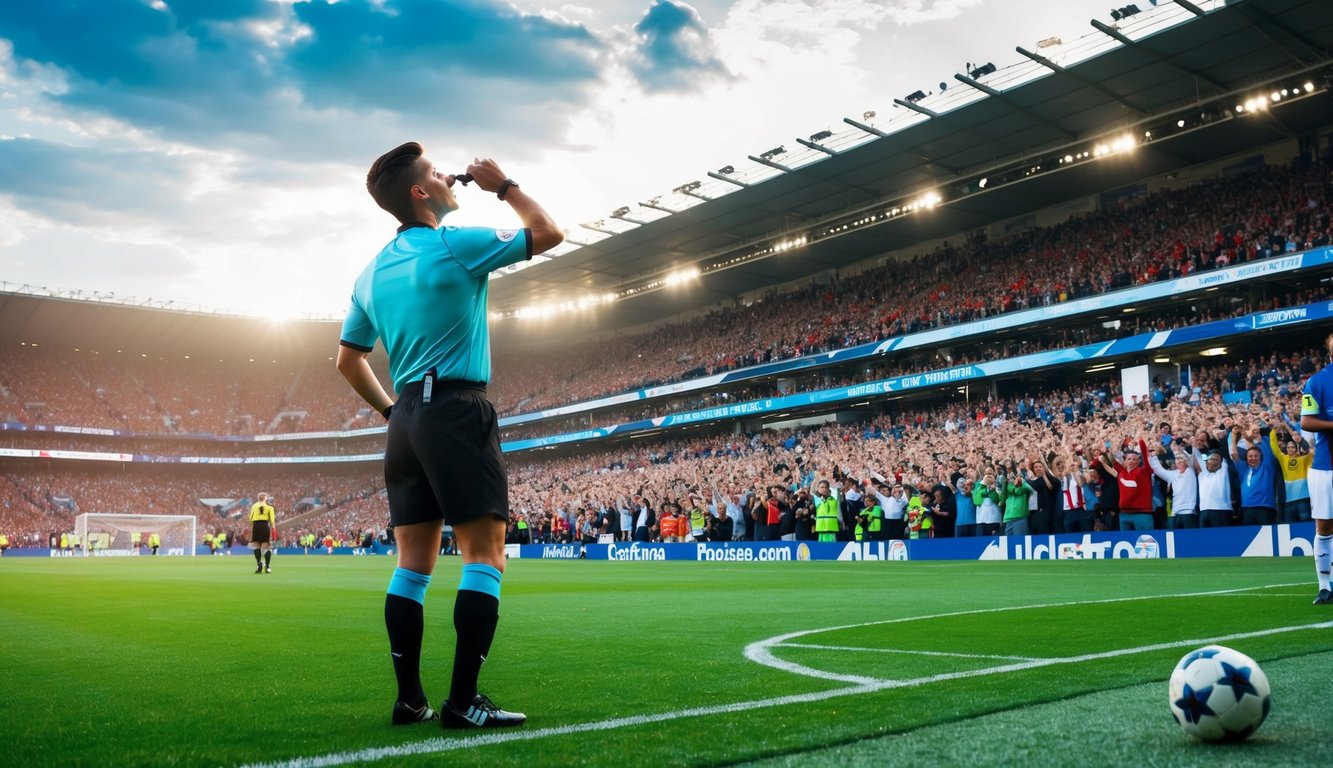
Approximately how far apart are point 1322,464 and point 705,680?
5255mm

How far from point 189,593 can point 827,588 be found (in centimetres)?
832

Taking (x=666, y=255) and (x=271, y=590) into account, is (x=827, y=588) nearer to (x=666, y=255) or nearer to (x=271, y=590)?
(x=271, y=590)

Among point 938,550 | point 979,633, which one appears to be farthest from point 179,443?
point 979,633

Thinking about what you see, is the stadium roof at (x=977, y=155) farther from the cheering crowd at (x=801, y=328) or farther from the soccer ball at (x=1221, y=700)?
the soccer ball at (x=1221, y=700)

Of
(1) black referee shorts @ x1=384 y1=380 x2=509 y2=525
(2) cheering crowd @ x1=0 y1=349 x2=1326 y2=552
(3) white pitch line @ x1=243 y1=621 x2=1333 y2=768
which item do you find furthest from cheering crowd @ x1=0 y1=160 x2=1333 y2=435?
(1) black referee shorts @ x1=384 y1=380 x2=509 y2=525

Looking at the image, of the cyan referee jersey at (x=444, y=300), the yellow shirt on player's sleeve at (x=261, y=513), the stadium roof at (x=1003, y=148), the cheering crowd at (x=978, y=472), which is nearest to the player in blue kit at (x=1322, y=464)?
the cyan referee jersey at (x=444, y=300)

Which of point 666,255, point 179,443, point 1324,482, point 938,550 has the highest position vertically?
point 666,255

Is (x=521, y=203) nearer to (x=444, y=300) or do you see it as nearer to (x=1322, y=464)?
(x=444, y=300)

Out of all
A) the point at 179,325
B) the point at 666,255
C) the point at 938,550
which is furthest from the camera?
the point at 179,325

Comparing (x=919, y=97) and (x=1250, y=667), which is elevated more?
(x=919, y=97)

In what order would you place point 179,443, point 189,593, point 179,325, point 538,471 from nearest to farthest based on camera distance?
point 189,593
point 538,471
point 179,325
point 179,443

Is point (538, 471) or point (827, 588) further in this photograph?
point (538, 471)

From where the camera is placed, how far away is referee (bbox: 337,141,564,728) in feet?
12.0

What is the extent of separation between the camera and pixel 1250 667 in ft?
10.00
